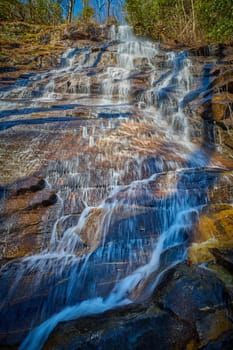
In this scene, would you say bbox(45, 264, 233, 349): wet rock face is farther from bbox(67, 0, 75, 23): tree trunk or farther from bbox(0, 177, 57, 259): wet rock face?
bbox(67, 0, 75, 23): tree trunk

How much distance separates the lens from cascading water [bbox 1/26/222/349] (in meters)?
3.06

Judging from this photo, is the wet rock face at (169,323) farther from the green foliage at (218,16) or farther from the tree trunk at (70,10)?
the tree trunk at (70,10)

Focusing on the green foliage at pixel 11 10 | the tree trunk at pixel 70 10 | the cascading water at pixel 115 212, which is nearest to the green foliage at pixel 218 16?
the cascading water at pixel 115 212

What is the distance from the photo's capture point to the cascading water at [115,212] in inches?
121

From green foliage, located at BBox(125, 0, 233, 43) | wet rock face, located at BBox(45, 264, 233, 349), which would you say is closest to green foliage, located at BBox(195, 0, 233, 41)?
green foliage, located at BBox(125, 0, 233, 43)

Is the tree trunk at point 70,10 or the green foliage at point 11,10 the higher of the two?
the tree trunk at point 70,10

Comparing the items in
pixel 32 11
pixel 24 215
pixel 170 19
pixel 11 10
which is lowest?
pixel 24 215

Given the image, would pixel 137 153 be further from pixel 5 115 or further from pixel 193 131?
pixel 5 115

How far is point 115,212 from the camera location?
418 centimetres

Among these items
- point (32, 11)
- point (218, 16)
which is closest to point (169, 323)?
point (218, 16)

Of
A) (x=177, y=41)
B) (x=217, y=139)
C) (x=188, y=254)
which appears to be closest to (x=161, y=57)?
(x=177, y=41)

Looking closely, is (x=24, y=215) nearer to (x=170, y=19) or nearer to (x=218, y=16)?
(x=218, y=16)

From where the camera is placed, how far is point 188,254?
10.4ft

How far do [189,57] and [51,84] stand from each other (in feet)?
23.7
